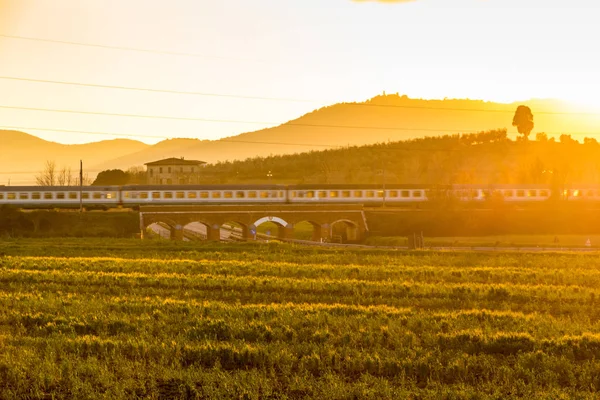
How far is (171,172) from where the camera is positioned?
401 feet

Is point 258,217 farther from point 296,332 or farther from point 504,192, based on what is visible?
point 296,332

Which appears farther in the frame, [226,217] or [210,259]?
[226,217]

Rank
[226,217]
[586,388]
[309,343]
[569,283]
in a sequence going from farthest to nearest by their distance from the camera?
[226,217] < [569,283] < [309,343] < [586,388]

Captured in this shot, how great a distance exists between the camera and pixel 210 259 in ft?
123

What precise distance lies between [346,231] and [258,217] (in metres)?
10.6

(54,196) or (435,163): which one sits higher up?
(435,163)

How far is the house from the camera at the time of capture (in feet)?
395

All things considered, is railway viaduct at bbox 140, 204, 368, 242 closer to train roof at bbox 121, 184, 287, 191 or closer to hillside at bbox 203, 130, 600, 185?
train roof at bbox 121, 184, 287, 191

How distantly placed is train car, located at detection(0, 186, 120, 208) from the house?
4933cm

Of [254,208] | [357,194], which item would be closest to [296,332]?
[254,208]

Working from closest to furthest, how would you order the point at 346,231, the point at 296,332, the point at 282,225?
1. the point at 296,332
2. the point at 282,225
3. the point at 346,231

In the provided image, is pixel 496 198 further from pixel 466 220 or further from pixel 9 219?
pixel 9 219

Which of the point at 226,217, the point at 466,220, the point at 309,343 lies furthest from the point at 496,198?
the point at 309,343

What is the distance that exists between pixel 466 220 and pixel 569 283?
47860 mm
